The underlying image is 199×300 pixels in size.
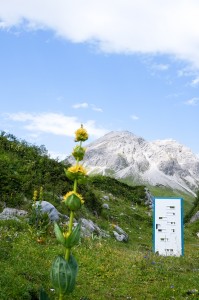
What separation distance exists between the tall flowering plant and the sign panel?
13.7m

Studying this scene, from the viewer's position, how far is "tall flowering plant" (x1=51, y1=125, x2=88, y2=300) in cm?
307

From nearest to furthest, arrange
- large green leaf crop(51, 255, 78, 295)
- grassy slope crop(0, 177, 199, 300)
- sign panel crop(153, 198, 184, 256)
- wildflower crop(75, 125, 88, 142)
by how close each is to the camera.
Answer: large green leaf crop(51, 255, 78, 295), wildflower crop(75, 125, 88, 142), grassy slope crop(0, 177, 199, 300), sign panel crop(153, 198, 184, 256)

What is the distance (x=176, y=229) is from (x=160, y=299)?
7759 millimetres

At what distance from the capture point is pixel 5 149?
22.6 meters

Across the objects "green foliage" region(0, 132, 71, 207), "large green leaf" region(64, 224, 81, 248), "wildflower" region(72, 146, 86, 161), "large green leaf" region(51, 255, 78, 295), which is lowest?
"large green leaf" region(51, 255, 78, 295)

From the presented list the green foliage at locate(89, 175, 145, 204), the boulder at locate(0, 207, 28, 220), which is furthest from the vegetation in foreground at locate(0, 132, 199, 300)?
the green foliage at locate(89, 175, 145, 204)

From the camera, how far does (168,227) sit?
16.9 metres

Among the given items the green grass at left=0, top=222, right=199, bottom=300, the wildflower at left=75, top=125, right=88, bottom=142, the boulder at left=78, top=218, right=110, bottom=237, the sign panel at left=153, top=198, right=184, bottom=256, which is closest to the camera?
the wildflower at left=75, top=125, right=88, bottom=142

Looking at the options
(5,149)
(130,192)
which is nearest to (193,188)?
(130,192)

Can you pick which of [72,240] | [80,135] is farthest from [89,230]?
[72,240]

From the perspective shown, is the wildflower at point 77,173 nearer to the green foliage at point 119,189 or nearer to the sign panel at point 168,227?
the sign panel at point 168,227

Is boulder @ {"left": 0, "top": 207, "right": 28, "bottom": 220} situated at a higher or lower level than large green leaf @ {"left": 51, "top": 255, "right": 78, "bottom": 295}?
higher

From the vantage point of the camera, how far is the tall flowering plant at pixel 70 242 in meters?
3.07

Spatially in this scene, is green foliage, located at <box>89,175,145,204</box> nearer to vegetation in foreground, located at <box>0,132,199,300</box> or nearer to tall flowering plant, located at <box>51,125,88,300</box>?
vegetation in foreground, located at <box>0,132,199,300</box>
